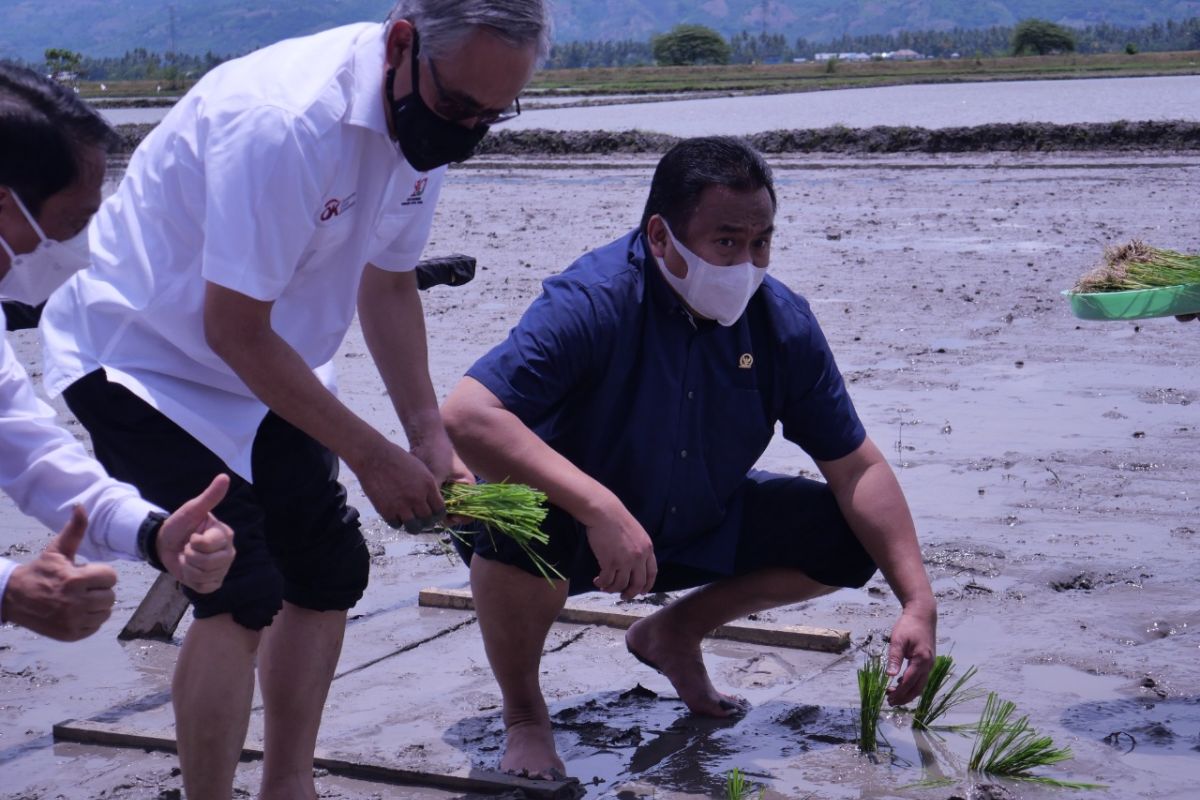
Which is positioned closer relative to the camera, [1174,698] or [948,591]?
[1174,698]

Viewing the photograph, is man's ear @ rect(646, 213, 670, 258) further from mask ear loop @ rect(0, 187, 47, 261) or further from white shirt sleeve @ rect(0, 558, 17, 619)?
white shirt sleeve @ rect(0, 558, 17, 619)

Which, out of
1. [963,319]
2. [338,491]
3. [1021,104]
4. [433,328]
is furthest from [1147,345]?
[1021,104]

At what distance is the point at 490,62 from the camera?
2924 mm

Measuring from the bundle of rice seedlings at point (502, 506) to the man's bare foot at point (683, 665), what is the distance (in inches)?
27.5

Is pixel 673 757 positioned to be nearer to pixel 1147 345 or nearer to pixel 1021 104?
pixel 1147 345

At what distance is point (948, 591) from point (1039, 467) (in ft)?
5.60

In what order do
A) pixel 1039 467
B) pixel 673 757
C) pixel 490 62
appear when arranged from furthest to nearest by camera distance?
pixel 1039 467 < pixel 673 757 < pixel 490 62

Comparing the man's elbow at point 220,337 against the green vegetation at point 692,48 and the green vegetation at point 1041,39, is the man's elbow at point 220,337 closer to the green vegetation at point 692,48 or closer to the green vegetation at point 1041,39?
the green vegetation at point 1041,39

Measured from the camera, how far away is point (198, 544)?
2604mm

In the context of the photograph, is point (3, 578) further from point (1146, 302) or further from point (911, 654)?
point (1146, 302)

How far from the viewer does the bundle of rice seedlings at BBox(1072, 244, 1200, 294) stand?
15.2 feet

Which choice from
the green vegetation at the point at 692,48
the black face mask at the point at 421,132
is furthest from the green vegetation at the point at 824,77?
the green vegetation at the point at 692,48

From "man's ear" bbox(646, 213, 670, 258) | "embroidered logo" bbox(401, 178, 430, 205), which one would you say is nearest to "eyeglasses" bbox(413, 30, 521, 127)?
"embroidered logo" bbox(401, 178, 430, 205)

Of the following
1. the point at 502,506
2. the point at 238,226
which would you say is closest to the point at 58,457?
the point at 238,226
